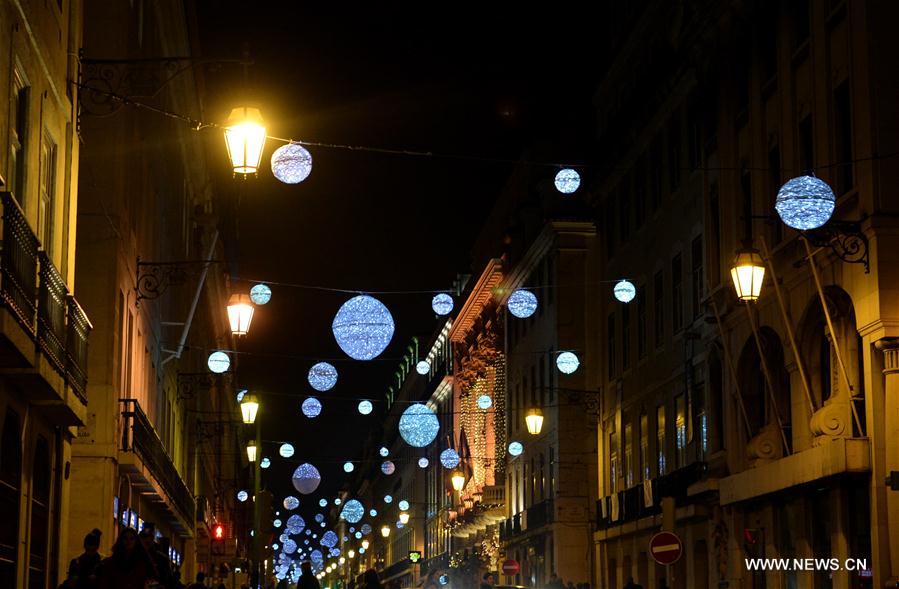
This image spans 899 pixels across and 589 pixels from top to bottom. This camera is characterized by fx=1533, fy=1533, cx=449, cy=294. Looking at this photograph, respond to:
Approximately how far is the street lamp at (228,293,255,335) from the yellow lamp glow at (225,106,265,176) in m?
14.7

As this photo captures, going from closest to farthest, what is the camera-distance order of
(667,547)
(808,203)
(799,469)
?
1. (808,203)
2. (667,547)
3. (799,469)

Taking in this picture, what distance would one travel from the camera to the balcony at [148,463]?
91.1ft

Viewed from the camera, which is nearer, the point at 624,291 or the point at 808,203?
the point at 808,203

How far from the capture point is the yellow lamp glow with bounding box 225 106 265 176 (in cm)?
1636

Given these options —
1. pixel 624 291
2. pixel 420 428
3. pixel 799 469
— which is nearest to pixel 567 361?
pixel 624 291

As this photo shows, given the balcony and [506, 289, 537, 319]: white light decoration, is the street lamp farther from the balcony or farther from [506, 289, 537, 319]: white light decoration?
[506, 289, 537, 319]: white light decoration

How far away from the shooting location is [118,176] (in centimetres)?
2728

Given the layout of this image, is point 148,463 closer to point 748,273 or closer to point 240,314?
point 240,314

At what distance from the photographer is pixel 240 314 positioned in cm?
3111

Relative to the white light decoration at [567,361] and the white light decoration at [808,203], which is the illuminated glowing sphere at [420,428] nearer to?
the white light decoration at [567,361]

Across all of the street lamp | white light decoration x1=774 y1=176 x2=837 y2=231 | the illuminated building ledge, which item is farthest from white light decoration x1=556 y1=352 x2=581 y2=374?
white light decoration x1=774 y1=176 x2=837 y2=231

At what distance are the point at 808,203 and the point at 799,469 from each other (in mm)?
7118

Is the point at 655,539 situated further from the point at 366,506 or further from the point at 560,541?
the point at 366,506

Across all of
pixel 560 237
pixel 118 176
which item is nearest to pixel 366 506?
pixel 560 237
